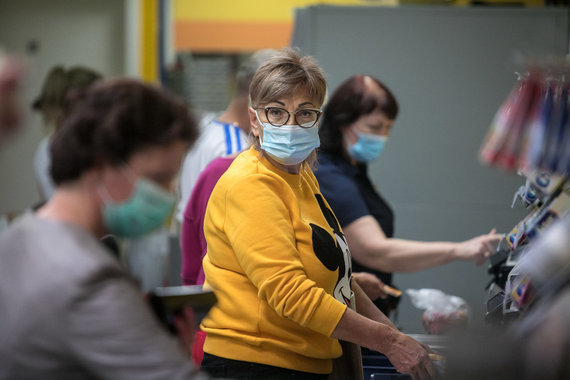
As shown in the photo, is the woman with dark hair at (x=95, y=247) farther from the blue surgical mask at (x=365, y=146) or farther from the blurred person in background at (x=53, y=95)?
the blurred person in background at (x=53, y=95)

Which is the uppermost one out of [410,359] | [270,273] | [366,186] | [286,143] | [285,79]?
[285,79]

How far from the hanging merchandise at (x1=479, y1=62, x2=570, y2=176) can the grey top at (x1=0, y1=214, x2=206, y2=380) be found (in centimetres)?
68

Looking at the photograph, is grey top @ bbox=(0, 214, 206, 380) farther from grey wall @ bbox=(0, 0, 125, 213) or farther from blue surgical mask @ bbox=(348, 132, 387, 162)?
grey wall @ bbox=(0, 0, 125, 213)

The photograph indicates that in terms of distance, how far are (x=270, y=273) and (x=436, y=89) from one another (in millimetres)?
2418

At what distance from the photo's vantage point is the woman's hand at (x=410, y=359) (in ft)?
5.87

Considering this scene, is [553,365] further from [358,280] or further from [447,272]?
[447,272]

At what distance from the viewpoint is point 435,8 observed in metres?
3.80

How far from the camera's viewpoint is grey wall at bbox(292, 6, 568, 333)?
3775 mm

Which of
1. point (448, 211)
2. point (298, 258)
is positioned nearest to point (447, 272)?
point (448, 211)

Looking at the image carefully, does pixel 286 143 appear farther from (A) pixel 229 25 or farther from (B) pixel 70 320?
(A) pixel 229 25

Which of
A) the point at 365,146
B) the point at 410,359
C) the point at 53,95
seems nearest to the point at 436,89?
the point at 365,146

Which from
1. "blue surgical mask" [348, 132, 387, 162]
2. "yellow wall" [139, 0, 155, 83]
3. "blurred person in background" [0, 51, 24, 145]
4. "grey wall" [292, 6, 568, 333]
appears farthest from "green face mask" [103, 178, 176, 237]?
"yellow wall" [139, 0, 155, 83]

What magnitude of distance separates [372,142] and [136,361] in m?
1.71

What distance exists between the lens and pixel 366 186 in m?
2.73
